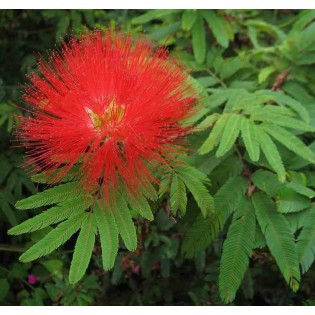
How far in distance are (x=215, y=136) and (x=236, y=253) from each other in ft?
1.89

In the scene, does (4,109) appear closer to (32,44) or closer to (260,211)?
(32,44)

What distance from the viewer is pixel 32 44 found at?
409 centimetres

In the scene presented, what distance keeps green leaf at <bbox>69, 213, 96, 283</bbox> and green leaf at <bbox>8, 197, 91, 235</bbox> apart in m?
0.07

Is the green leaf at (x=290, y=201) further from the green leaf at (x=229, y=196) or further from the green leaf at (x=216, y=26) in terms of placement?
the green leaf at (x=216, y=26)

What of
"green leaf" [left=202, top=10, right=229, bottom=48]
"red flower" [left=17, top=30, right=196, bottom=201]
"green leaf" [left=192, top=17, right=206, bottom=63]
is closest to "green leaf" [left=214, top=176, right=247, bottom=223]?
"red flower" [left=17, top=30, right=196, bottom=201]

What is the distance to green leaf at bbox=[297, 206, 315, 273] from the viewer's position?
217cm

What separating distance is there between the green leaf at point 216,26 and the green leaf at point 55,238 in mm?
1848

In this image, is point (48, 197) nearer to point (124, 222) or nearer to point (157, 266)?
point (124, 222)

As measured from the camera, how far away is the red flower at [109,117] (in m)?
1.93

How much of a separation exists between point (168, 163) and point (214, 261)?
139cm

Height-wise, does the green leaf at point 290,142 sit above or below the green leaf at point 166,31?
below

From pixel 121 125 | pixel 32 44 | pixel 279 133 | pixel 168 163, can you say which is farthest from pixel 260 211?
pixel 32 44

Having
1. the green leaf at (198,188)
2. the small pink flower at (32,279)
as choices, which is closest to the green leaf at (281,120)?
the green leaf at (198,188)

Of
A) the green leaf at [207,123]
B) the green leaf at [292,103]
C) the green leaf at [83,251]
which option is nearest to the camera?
the green leaf at [83,251]
